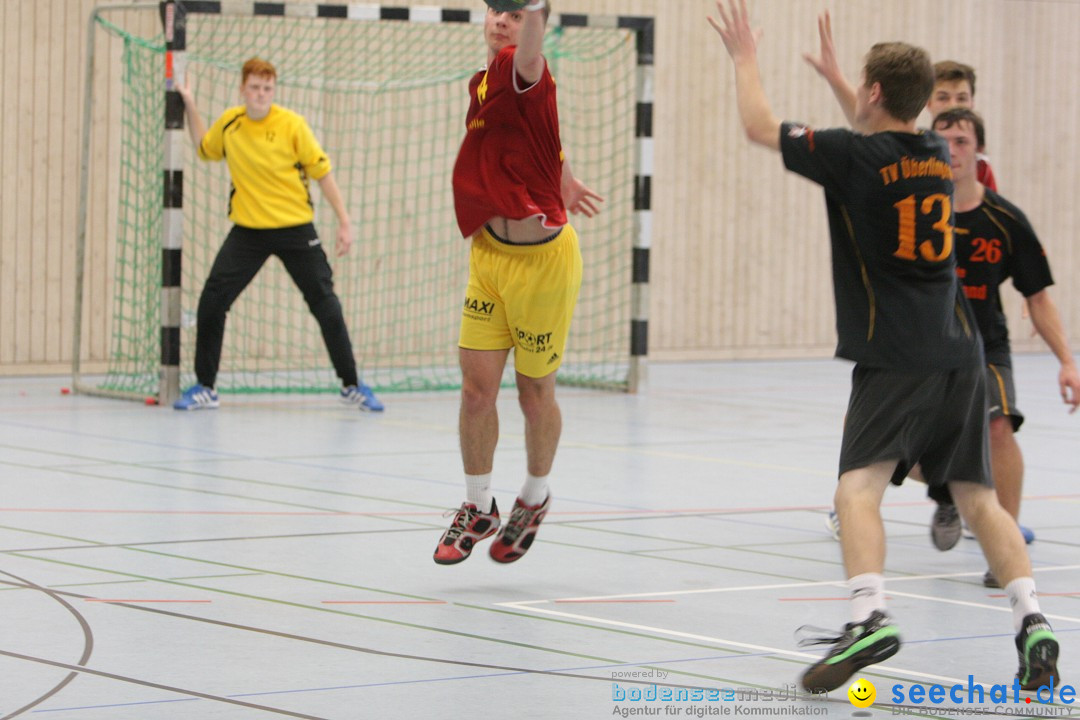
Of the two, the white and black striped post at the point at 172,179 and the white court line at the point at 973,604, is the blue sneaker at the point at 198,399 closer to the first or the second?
the white and black striped post at the point at 172,179

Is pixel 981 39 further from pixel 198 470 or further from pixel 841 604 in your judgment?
pixel 841 604

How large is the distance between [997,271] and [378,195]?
29.1ft

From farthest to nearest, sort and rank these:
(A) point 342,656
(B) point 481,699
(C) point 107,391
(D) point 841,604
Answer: (C) point 107,391, (D) point 841,604, (A) point 342,656, (B) point 481,699

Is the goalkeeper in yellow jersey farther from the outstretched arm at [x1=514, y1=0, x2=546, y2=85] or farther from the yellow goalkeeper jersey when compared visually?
the outstretched arm at [x1=514, y1=0, x2=546, y2=85]

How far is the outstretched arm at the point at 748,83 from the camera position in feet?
13.7

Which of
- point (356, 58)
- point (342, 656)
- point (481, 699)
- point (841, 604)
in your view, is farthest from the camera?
point (356, 58)

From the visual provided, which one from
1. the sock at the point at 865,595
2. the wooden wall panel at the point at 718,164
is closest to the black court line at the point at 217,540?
the sock at the point at 865,595

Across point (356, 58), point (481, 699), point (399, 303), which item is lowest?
point (481, 699)

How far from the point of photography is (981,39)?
58.4ft

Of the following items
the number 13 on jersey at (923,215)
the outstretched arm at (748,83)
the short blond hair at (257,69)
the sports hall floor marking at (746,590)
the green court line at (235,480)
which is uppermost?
the short blond hair at (257,69)

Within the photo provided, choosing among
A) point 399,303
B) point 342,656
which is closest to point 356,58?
point 399,303

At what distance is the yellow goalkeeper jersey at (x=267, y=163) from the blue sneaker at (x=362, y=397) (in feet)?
3.84

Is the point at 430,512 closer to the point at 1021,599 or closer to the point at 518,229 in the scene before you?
the point at 518,229

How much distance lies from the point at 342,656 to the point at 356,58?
10.3 metres
